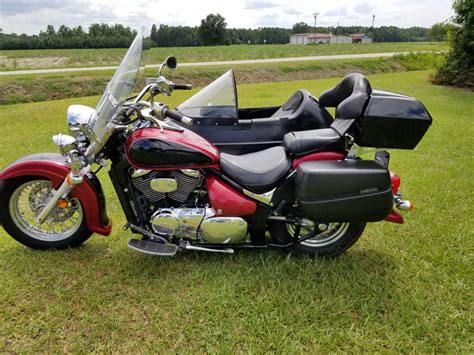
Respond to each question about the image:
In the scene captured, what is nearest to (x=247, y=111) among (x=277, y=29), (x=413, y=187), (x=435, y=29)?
(x=413, y=187)

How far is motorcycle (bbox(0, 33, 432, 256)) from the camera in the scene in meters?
2.60

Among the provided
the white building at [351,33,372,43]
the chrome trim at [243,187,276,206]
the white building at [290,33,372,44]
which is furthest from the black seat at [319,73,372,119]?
the white building at [351,33,372,43]

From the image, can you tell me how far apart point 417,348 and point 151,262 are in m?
1.92

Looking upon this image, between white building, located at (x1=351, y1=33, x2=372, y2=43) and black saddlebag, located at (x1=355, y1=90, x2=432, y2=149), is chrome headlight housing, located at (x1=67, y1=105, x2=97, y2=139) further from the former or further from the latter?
white building, located at (x1=351, y1=33, x2=372, y2=43)

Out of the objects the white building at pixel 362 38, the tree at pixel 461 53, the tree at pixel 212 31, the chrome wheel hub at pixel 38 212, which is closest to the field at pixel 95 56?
the tree at pixel 461 53

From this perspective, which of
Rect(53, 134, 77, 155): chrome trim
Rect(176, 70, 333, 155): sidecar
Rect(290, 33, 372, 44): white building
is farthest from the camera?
Rect(290, 33, 372, 44): white building

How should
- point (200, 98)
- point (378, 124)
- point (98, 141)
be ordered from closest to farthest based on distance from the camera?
point (378, 124) < point (98, 141) < point (200, 98)

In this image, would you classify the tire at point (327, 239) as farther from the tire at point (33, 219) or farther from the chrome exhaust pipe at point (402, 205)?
the tire at point (33, 219)

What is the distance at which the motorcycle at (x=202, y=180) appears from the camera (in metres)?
2.60

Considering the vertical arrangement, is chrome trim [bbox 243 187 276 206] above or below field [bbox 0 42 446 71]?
above

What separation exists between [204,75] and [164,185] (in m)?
13.6

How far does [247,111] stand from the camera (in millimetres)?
5270

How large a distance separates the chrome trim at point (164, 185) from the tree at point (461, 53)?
13573mm

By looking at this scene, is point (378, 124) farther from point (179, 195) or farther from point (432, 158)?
point (432, 158)
